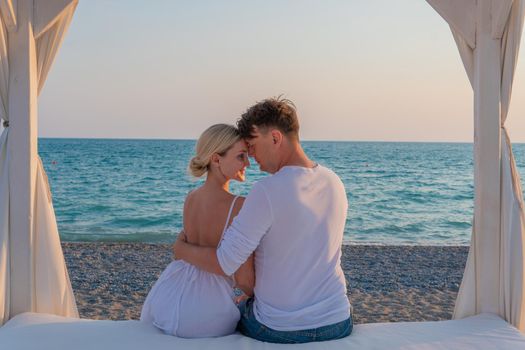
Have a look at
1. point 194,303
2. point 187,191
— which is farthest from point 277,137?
point 187,191

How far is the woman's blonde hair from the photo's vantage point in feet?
8.39

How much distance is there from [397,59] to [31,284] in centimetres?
2493

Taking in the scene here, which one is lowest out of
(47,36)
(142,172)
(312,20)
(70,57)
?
(142,172)

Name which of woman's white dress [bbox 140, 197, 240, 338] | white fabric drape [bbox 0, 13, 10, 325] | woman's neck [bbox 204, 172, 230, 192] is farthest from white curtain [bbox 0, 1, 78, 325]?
woman's neck [bbox 204, 172, 230, 192]

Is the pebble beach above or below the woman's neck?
below

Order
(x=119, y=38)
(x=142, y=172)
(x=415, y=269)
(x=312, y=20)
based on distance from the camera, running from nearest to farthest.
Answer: (x=415, y=269) → (x=119, y=38) → (x=312, y=20) → (x=142, y=172)

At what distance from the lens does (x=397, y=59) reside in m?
26.5

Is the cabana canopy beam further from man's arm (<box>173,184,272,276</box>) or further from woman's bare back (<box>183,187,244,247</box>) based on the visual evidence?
man's arm (<box>173,184,272,276</box>)

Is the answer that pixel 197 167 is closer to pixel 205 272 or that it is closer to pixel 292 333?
pixel 205 272

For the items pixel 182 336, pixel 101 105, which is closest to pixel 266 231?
pixel 182 336

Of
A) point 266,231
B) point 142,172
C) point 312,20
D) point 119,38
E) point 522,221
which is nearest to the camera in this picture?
point 266,231

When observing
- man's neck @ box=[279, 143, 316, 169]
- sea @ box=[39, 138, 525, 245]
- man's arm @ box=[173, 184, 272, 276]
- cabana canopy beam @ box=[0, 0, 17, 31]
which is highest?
cabana canopy beam @ box=[0, 0, 17, 31]

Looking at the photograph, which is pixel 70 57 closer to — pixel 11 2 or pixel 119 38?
pixel 119 38

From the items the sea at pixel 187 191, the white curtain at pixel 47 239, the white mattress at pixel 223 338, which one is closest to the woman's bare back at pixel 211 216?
the white mattress at pixel 223 338
